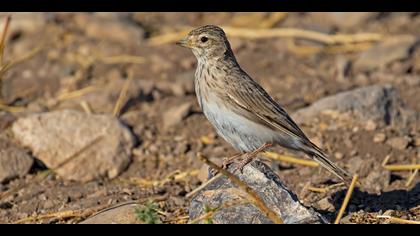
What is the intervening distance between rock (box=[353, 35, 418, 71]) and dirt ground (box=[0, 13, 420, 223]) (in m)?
0.10

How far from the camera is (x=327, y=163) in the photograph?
7414 mm

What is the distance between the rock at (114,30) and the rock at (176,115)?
247cm

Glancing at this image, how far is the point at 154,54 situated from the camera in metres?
12.0

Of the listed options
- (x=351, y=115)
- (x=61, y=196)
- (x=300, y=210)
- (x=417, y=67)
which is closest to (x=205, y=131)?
(x=351, y=115)

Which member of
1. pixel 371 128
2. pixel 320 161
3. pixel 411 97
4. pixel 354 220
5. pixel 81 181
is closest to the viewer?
pixel 354 220

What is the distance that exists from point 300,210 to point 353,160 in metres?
2.84

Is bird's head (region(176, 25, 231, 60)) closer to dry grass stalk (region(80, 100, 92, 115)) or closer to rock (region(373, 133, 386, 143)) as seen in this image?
rock (region(373, 133, 386, 143))

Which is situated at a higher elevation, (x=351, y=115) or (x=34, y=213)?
(x=351, y=115)

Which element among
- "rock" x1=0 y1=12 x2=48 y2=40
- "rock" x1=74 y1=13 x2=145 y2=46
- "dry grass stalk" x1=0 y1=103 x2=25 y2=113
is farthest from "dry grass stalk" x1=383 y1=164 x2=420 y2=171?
"rock" x1=0 y1=12 x2=48 y2=40

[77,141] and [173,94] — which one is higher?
[173,94]

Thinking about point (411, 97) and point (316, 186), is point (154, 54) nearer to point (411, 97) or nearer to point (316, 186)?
point (411, 97)

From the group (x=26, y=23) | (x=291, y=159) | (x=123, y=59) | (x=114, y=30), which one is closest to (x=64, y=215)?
(x=291, y=159)

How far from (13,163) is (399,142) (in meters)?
3.79

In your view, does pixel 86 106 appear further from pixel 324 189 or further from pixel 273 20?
pixel 273 20
